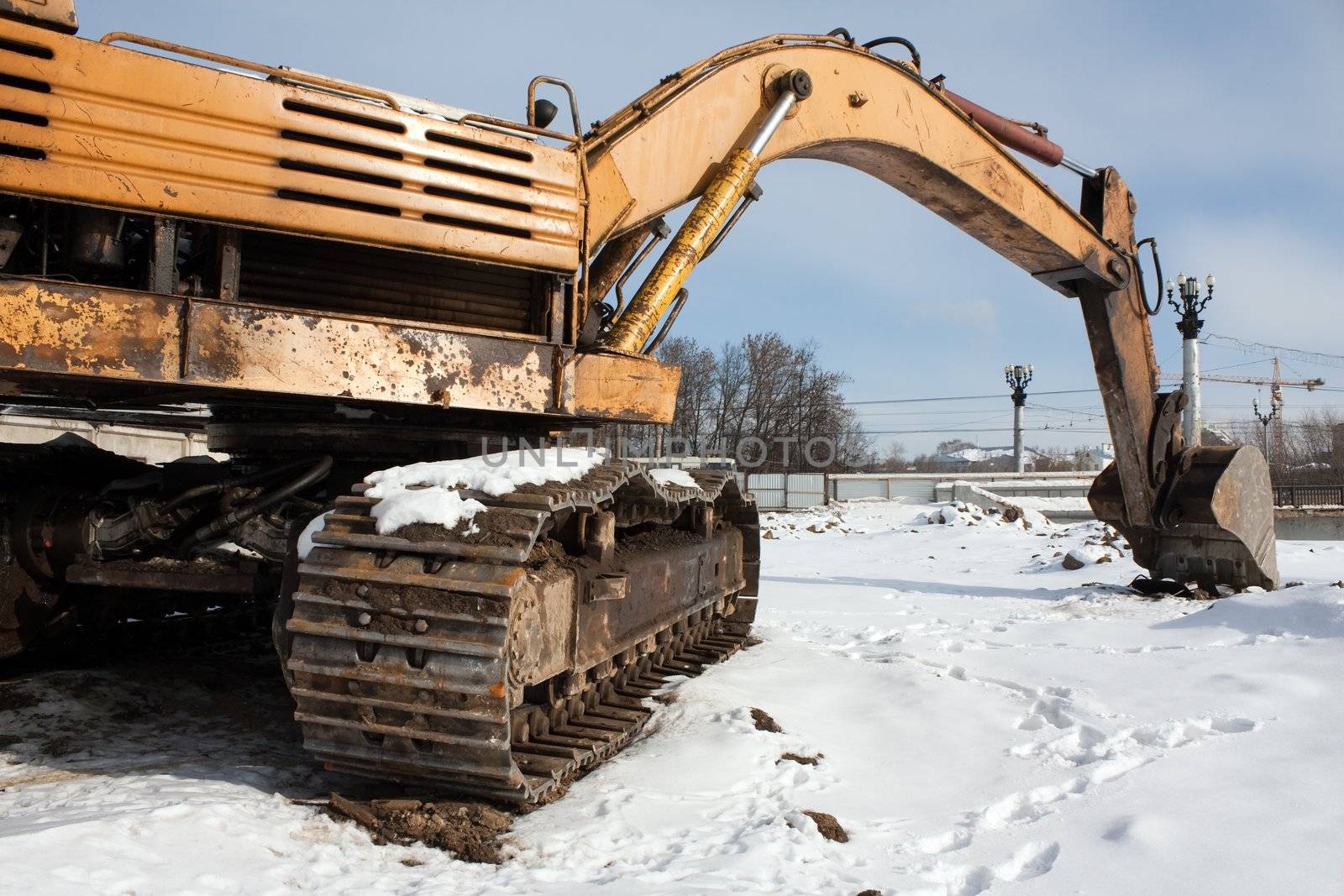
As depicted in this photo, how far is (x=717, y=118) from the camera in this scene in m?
5.47

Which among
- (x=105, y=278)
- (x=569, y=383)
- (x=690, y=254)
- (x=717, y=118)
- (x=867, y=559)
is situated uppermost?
(x=717, y=118)

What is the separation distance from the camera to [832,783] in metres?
4.09

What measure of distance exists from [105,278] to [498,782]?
2122mm

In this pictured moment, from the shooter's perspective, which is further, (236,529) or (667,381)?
(667,381)

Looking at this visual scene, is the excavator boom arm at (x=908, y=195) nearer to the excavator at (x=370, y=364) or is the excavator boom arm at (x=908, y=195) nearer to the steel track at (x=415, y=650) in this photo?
the excavator at (x=370, y=364)

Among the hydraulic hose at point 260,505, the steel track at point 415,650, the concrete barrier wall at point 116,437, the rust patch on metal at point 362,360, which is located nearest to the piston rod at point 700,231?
the rust patch on metal at point 362,360

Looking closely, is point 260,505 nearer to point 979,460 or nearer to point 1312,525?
point 1312,525

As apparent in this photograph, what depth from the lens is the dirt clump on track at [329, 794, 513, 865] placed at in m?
3.15

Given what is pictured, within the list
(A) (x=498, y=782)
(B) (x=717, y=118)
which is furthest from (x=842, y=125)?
(A) (x=498, y=782)

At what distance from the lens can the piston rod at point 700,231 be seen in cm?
500

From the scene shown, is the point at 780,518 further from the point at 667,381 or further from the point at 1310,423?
the point at 1310,423


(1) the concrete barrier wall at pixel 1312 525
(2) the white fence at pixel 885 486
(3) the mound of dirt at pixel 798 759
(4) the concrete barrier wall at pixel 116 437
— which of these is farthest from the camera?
(2) the white fence at pixel 885 486

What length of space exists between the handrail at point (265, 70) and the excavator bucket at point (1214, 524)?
797 centimetres

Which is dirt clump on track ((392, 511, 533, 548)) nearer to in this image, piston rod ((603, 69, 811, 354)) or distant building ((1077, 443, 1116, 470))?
piston rod ((603, 69, 811, 354))
